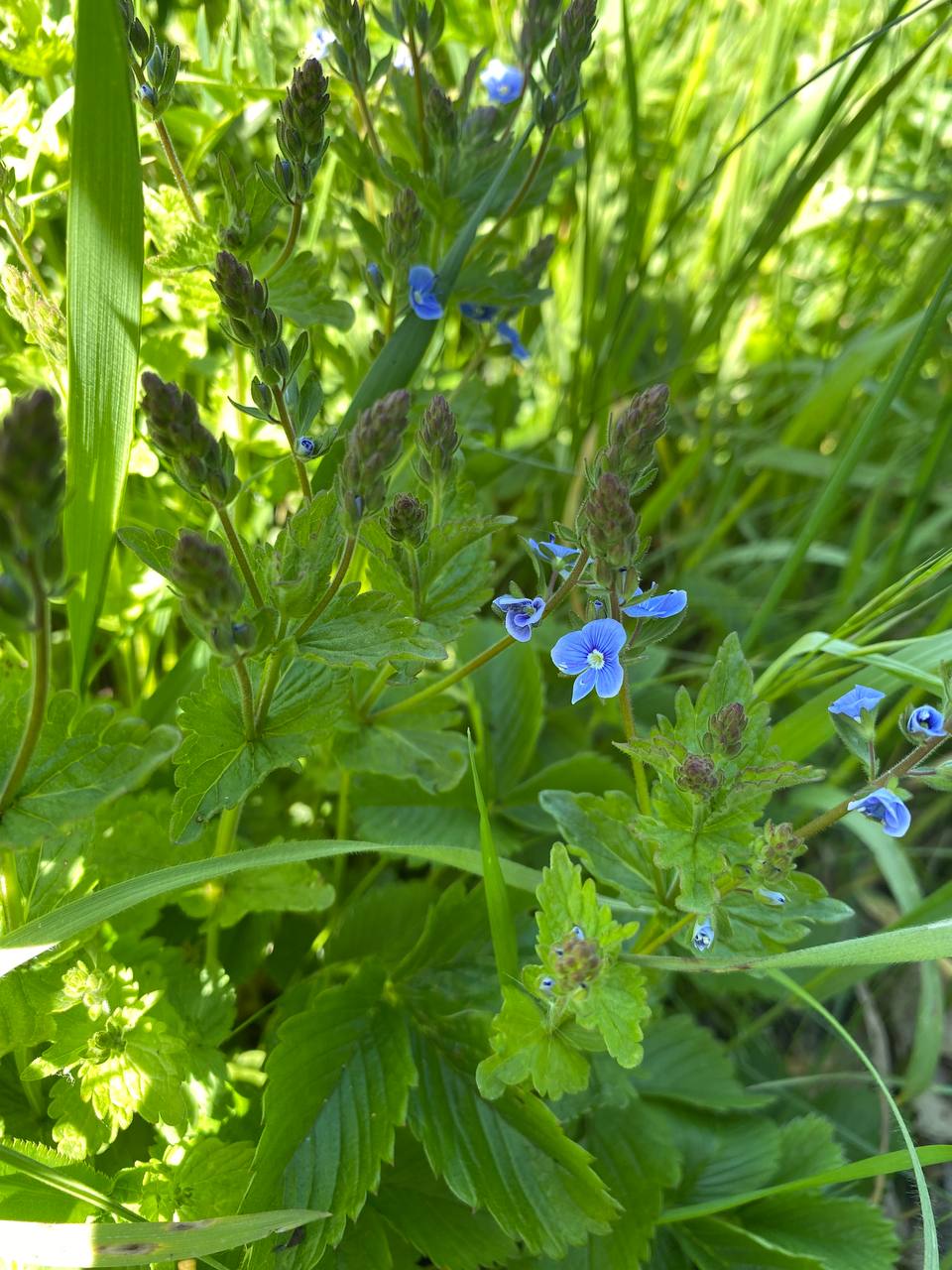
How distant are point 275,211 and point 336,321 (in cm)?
21

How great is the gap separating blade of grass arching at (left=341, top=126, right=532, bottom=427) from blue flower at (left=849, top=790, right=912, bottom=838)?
1.04 metres

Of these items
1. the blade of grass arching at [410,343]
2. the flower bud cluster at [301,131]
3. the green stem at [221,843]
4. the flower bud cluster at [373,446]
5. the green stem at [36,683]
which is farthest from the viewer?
the blade of grass arching at [410,343]

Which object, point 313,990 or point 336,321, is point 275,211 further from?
point 313,990

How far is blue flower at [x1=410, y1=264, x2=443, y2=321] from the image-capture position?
1760 millimetres

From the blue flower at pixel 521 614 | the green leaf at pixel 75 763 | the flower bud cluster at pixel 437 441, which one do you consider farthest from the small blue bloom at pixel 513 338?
the green leaf at pixel 75 763

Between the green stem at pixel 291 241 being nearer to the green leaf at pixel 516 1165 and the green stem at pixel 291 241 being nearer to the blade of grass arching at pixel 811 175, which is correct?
the blade of grass arching at pixel 811 175

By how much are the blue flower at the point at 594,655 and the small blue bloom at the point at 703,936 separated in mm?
368

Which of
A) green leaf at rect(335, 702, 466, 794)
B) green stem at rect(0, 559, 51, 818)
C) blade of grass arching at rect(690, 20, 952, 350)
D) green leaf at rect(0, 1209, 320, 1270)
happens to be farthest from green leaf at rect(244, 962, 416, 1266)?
blade of grass arching at rect(690, 20, 952, 350)

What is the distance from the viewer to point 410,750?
175cm

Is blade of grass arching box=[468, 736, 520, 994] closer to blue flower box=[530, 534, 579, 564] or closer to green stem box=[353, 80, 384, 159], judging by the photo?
blue flower box=[530, 534, 579, 564]

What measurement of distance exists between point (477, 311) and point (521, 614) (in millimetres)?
855

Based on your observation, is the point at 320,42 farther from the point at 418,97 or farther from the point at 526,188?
the point at 526,188

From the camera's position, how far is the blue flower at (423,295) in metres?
1.76

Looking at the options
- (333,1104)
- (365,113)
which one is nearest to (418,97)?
(365,113)
